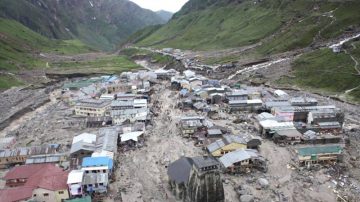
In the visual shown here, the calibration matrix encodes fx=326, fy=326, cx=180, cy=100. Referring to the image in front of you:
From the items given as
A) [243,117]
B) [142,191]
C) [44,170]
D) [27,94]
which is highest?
[27,94]

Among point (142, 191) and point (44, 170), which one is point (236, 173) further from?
point (44, 170)

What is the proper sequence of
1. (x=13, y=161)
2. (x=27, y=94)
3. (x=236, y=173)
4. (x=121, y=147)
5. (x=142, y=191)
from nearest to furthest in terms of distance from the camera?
1. (x=142, y=191)
2. (x=236, y=173)
3. (x=13, y=161)
4. (x=121, y=147)
5. (x=27, y=94)

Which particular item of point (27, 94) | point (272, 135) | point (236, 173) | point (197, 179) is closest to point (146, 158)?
point (236, 173)

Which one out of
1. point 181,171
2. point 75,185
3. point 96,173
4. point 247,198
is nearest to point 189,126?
point 181,171

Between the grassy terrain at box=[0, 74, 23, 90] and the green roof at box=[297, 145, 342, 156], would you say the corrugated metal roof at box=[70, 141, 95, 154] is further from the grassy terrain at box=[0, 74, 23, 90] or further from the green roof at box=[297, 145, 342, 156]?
the grassy terrain at box=[0, 74, 23, 90]

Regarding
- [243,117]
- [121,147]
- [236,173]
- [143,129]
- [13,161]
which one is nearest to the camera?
[236,173]

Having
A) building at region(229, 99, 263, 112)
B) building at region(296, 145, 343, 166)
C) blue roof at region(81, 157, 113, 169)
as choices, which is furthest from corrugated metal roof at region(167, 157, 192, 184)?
building at region(229, 99, 263, 112)

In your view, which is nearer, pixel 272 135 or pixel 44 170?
pixel 44 170
